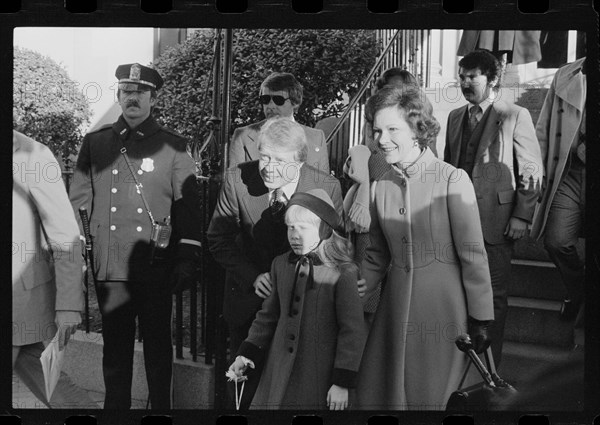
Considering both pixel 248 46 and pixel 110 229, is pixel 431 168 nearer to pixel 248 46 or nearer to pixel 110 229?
pixel 248 46

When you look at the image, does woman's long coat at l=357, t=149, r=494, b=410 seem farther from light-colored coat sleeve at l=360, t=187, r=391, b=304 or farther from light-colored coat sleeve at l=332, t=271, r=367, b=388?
light-colored coat sleeve at l=332, t=271, r=367, b=388

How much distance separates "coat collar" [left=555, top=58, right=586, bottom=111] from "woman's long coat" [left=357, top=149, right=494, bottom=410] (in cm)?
85

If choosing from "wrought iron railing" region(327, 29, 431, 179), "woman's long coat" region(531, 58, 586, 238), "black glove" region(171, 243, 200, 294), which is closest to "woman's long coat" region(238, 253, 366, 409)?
"black glove" region(171, 243, 200, 294)

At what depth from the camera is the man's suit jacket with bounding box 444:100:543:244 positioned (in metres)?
7.31

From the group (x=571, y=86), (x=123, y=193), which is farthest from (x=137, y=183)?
(x=571, y=86)

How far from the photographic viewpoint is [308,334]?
7.13 m

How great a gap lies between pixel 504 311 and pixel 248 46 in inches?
89.8

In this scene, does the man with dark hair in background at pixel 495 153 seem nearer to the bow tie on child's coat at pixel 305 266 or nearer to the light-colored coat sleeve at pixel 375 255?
the light-colored coat sleeve at pixel 375 255

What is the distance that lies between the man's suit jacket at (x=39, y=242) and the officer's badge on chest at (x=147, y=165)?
0.50 meters

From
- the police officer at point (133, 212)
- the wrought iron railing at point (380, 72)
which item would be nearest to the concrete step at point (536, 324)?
the wrought iron railing at point (380, 72)

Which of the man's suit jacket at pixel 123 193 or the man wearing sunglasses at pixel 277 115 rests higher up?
the man wearing sunglasses at pixel 277 115

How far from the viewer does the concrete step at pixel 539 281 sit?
296 inches

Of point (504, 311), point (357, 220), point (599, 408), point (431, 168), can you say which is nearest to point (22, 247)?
point (357, 220)

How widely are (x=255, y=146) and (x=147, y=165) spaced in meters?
0.69
